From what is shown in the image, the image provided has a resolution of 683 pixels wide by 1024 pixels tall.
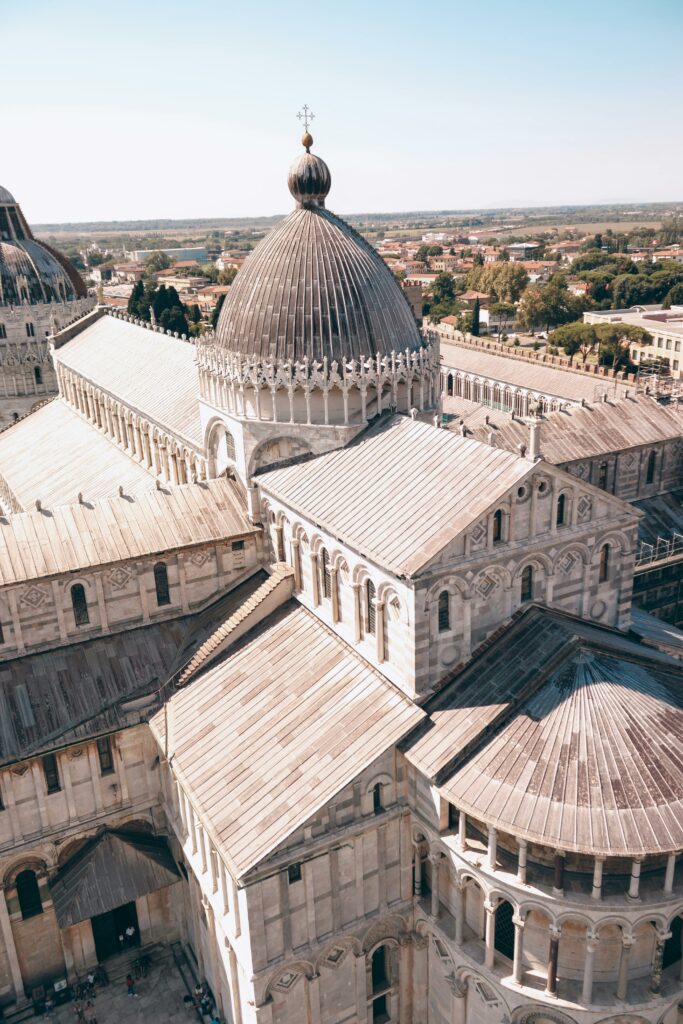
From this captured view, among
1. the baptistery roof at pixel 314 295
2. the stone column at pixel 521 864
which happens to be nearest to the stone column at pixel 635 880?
the stone column at pixel 521 864

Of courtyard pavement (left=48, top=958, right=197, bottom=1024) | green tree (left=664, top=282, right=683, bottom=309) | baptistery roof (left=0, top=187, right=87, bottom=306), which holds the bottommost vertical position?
courtyard pavement (left=48, top=958, right=197, bottom=1024)

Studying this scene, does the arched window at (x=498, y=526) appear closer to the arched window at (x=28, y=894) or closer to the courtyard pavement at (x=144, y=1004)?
the courtyard pavement at (x=144, y=1004)

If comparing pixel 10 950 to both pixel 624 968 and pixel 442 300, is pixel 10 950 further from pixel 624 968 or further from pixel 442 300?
pixel 442 300

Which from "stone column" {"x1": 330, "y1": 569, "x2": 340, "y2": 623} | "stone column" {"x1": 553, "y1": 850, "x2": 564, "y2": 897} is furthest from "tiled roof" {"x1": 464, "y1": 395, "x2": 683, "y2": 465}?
"stone column" {"x1": 553, "y1": 850, "x2": 564, "y2": 897}

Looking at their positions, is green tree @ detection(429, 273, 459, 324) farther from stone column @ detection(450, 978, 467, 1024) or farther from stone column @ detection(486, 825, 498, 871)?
stone column @ detection(486, 825, 498, 871)

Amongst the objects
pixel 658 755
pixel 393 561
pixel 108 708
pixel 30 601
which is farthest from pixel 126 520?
pixel 658 755

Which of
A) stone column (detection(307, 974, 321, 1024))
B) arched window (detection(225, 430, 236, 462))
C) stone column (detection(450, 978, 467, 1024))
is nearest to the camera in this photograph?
stone column (detection(450, 978, 467, 1024))
